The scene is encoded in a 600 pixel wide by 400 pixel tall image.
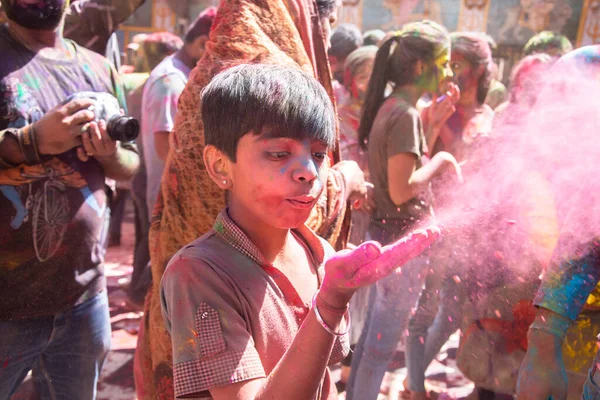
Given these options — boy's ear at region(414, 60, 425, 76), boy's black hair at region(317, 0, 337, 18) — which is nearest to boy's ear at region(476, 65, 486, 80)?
boy's ear at region(414, 60, 425, 76)

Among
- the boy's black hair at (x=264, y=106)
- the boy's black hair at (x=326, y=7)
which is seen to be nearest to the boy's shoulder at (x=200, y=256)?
the boy's black hair at (x=264, y=106)

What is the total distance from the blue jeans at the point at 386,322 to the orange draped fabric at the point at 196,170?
1.23 metres

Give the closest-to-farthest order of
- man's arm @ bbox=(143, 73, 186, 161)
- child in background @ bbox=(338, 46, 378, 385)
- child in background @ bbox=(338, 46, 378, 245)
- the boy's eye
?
1. the boy's eye
2. man's arm @ bbox=(143, 73, 186, 161)
3. child in background @ bbox=(338, 46, 378, 385)
4. child in background @ bbox=(338, 46, 378, 245)

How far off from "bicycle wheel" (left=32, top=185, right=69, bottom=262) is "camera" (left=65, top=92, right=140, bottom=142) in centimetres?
32

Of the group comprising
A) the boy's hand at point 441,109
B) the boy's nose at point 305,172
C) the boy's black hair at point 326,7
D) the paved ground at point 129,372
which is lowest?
the paved ground at point 129,372

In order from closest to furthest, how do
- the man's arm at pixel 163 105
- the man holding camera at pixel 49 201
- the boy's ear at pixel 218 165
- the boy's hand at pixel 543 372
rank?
1. the boy's ear at pixel 218 165
2. the boy's hand at pixel 543 372
3. the man holding camera at pixel 49 201
4. the man's arm at pixel 163 105

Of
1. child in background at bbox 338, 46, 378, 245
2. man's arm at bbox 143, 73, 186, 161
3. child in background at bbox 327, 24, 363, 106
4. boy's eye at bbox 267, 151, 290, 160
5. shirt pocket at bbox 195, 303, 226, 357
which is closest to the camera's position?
shirt pocket at bbox 195, 303, 226, 357

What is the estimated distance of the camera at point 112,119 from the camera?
2.05 m

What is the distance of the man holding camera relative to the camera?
1.96 meters

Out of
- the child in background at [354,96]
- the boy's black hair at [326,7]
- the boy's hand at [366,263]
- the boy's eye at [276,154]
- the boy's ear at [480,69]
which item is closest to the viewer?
the boy's hand at [366,263]

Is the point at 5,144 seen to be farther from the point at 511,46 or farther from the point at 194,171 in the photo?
the point at 511,46

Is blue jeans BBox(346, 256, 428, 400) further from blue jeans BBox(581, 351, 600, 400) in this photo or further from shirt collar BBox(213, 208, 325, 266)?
shirt collar BBox(213, 208, 325, 266)

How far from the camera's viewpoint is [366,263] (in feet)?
3.30

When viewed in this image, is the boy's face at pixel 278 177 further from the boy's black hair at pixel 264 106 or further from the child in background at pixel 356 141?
the child in background at pixel 356 141
